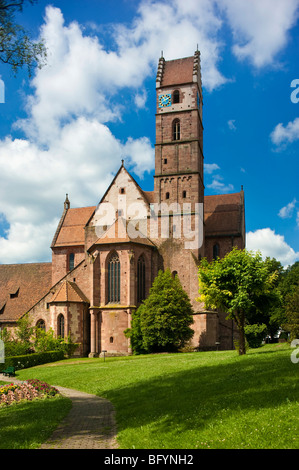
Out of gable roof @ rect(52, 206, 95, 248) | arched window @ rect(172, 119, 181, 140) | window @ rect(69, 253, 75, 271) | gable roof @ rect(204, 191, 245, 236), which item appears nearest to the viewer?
arched window @ rect(172, 119, 181, 140)

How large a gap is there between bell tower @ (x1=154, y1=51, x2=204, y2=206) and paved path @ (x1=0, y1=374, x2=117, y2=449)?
3551 centimetres

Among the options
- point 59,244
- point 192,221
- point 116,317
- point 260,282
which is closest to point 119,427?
point 260,282

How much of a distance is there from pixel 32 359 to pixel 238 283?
22.3 meters

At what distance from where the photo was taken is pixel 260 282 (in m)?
28.5

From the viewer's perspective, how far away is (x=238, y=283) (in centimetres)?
2894

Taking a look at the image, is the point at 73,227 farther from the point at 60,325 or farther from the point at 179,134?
the point at 179,134

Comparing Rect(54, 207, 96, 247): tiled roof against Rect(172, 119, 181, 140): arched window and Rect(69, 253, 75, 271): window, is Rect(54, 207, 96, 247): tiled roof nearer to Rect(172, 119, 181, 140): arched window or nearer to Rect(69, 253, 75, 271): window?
Rect(69, 253, 75, 271): window

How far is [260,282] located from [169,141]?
30002mm

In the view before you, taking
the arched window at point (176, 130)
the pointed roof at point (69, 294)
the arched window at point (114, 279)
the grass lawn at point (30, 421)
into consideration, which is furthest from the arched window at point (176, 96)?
the grass lawn at point (30, 421)

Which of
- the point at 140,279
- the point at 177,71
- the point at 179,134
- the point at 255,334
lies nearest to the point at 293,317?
the point at 255,334

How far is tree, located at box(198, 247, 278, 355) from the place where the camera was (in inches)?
1119

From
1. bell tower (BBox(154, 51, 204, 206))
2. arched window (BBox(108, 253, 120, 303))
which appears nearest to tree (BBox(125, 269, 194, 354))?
arched window (BBox(108, 253, 120, 303))

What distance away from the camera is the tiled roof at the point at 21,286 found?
59188 millimetres
